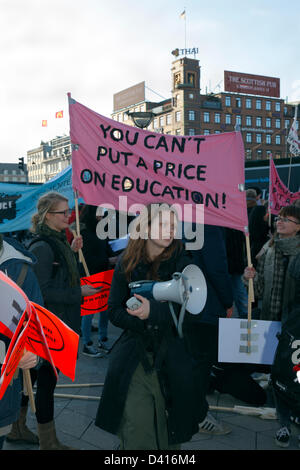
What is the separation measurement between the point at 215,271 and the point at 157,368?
5.21 feet

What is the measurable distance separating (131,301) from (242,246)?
13.2 ft

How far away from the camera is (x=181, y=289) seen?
7.85ft

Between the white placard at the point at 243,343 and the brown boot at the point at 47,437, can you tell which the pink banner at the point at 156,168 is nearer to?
the white placard at the point at 243,343

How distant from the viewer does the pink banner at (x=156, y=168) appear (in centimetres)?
407

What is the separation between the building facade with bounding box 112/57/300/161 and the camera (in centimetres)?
7531

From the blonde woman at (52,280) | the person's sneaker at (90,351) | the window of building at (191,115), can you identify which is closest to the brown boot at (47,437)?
the blonde woman at (52,280)

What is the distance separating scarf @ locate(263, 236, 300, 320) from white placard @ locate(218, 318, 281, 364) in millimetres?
196

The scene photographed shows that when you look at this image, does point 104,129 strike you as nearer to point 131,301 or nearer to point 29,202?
point 131,301

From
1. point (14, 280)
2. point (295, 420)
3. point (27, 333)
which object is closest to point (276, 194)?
point (295, 420)

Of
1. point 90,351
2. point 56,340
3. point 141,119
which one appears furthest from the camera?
point 141,119

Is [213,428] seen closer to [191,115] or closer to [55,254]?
[55,254]

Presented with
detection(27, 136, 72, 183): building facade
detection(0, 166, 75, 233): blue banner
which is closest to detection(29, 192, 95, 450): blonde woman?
detection(0, 166, 75, 233): blue banner

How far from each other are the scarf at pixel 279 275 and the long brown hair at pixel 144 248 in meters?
1.44

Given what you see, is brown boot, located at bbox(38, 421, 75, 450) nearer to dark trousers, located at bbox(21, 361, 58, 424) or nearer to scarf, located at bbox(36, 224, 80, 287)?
dark trousers, located at bbox(21, 361, 58, 424)
